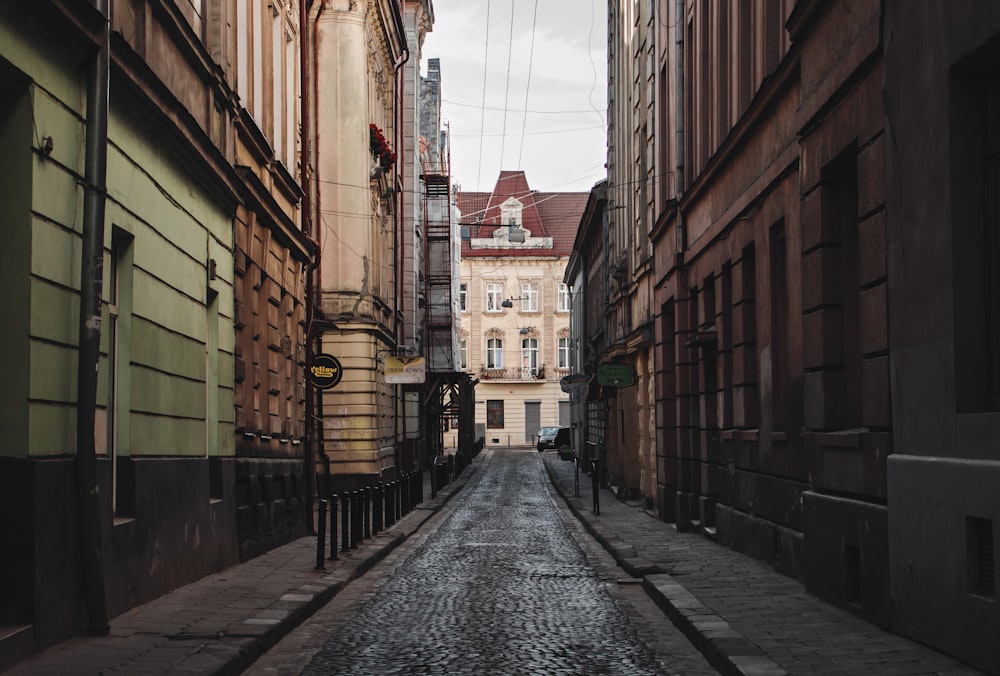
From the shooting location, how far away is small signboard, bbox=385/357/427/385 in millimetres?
29828

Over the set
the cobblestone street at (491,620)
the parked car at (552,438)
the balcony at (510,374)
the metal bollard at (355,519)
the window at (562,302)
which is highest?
the window at (562,302)

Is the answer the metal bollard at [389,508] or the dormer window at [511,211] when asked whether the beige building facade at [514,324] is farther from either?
the metal bollard at [389,508]

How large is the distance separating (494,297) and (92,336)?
75.1 m

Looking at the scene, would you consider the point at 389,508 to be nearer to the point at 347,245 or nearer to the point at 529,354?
the point at 347,245

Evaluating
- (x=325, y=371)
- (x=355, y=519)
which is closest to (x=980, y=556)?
(x=355, y=519)

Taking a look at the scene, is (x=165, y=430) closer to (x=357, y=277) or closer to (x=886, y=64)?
(x=886, y=64)

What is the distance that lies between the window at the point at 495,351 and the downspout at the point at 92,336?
74.6 meters

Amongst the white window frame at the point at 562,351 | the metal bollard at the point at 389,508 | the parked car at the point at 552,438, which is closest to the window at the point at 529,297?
the white window frame at the point at 562,351

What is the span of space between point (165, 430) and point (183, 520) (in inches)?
37.4

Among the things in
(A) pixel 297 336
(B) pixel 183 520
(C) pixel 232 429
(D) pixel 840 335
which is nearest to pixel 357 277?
(A) pixel 297 336

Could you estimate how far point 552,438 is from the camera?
7269 centimetres

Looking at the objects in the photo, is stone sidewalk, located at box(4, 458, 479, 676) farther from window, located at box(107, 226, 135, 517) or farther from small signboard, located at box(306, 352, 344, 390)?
small signboard, located at box(306, 352, 344, 390)

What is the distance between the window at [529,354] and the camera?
83938mm

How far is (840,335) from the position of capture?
Result: 36.7ft
